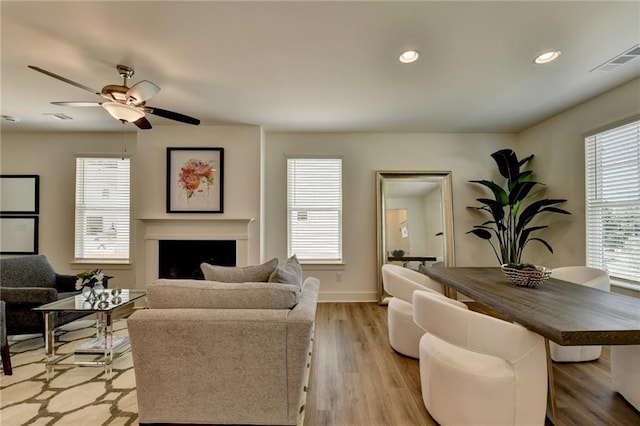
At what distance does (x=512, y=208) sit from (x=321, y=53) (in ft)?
11.2

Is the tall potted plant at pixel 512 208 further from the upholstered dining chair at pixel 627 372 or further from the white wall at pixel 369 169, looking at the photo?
the upholstered dining chair at pixel 627 372

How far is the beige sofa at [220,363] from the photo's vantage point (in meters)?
1.59

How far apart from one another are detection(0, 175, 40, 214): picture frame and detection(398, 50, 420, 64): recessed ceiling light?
216 inches

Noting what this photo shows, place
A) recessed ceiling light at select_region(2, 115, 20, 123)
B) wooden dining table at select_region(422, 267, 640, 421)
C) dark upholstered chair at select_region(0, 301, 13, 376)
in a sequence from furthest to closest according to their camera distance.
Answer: recessed ceiling light at select_region(2, 115, 20, 123), dark upholstered chair at select_region(0, 301, 13, 376), wooden dining table at select_region(422, 267, 640, 421)

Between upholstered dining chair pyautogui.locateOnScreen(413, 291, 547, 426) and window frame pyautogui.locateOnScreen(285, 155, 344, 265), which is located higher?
window frame pyautogui.locateOnScreen(285, 155, 344, 265)

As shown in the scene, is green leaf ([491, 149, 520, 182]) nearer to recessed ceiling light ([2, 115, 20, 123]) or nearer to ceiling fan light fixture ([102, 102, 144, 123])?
ceiling fan light fixture ([102, 102, 144, 123])

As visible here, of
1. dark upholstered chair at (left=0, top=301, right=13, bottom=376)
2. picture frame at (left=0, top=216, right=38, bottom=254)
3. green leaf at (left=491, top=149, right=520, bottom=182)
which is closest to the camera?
dark upholstered chair at (left=0, top=301, right=13, bottom=376)

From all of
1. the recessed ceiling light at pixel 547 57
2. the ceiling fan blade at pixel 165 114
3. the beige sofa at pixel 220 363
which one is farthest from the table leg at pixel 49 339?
the recessed ceiling light at pixel 547 57

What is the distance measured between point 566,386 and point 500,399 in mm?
1183

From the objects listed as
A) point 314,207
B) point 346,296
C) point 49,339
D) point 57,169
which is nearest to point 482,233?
point 346,296

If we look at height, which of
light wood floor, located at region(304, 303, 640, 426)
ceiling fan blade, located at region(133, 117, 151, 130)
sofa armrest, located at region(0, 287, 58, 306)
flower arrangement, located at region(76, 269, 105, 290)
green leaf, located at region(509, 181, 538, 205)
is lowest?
light wood floor, located at region(304, 303, 640, 426)

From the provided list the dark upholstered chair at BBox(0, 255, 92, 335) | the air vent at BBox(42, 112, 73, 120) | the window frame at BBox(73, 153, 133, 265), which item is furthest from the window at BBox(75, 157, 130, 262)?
the dark upholstered chair at BBox(0, 255, 92, 335)

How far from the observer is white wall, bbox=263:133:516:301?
441cm

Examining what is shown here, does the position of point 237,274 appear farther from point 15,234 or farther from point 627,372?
point 15,234
